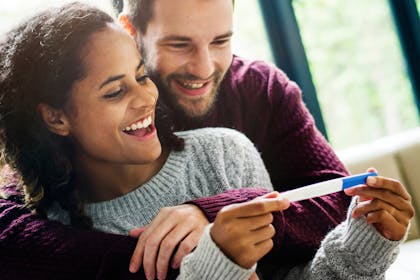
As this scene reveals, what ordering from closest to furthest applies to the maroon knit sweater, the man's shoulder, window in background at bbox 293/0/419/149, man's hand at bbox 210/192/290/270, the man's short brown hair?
man's hand at bbox 210/192/290/270, the maroon knit sweater, the man's short brown hair, the man's shoulder, window in background at bbox 293/0/419/149

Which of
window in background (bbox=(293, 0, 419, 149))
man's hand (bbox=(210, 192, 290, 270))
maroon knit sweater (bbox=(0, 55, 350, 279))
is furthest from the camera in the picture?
window in background (bbox=(293, 0, 419, 149))

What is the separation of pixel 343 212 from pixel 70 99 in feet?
1.37

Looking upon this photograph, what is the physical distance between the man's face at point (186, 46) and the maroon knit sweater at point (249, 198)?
6cm

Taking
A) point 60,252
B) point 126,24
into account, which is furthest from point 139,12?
point 60,252

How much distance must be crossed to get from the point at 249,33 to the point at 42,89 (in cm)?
50

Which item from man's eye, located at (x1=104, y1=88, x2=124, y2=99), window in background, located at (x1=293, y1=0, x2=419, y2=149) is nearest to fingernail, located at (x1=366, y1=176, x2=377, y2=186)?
man's eye, located at (x1=104, y1=88, x2=124, y2=99)

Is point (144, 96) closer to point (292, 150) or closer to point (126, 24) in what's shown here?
point (126, 24)

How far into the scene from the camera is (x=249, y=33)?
40.7 inches

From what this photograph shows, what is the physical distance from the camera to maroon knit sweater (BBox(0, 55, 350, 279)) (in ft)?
2.10

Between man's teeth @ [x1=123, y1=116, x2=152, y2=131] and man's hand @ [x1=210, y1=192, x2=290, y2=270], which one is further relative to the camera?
man's teeth @ [x1=123, y1=116, x2=152, y2=131]

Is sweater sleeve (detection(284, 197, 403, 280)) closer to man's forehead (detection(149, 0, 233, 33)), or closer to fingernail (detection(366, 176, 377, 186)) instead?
fingernail (detection(366, 176, 377, 186))

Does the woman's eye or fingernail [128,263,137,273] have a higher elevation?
the woman's eye

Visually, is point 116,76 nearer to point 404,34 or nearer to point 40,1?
point 40,1

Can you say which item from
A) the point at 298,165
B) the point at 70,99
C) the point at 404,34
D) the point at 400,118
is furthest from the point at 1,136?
the point at 404,34
